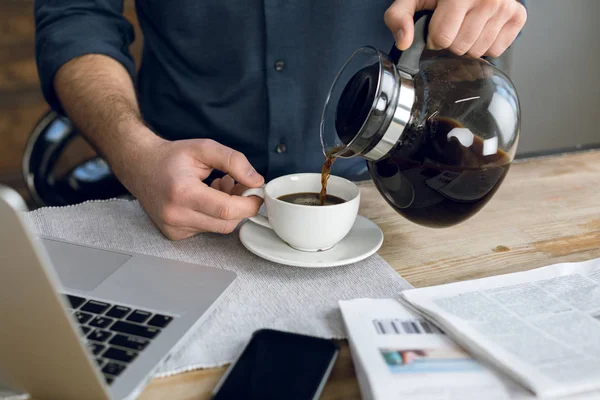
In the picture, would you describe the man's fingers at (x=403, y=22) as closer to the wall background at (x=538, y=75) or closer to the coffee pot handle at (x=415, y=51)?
the coffee pot handle at (x=415, y=51)

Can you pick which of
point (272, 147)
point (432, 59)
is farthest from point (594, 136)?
point (432, 59)

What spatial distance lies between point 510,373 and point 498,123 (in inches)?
12.7

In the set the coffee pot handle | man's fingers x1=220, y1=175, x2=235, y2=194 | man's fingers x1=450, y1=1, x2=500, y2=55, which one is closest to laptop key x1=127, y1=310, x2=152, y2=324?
man's fingers x1=220, y1=175, x2=235, y2=194

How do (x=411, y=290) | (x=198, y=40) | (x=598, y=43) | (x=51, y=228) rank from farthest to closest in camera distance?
(x=598, y=43) < (x=198, y=40) < (x=51, y=228) < (x=411, y=290)

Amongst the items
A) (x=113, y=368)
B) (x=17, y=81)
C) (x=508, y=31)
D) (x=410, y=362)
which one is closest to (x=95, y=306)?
(x=113, y=368)

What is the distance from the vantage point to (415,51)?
818 mm

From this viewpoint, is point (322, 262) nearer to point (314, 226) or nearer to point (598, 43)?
point (314, 226)

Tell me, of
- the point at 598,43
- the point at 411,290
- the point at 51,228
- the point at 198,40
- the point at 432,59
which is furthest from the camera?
the point at 598,43

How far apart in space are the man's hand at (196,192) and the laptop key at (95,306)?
21 cm

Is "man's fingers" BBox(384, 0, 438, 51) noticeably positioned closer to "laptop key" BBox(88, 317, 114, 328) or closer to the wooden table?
the wooden table

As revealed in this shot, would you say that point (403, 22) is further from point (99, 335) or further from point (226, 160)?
point (99, 335)

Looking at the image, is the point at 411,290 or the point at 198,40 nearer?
the point at 411,290

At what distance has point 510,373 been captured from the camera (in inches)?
21.2

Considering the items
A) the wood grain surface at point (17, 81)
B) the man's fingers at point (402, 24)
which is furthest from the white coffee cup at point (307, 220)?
the wood grain surface at point (17, 81)
